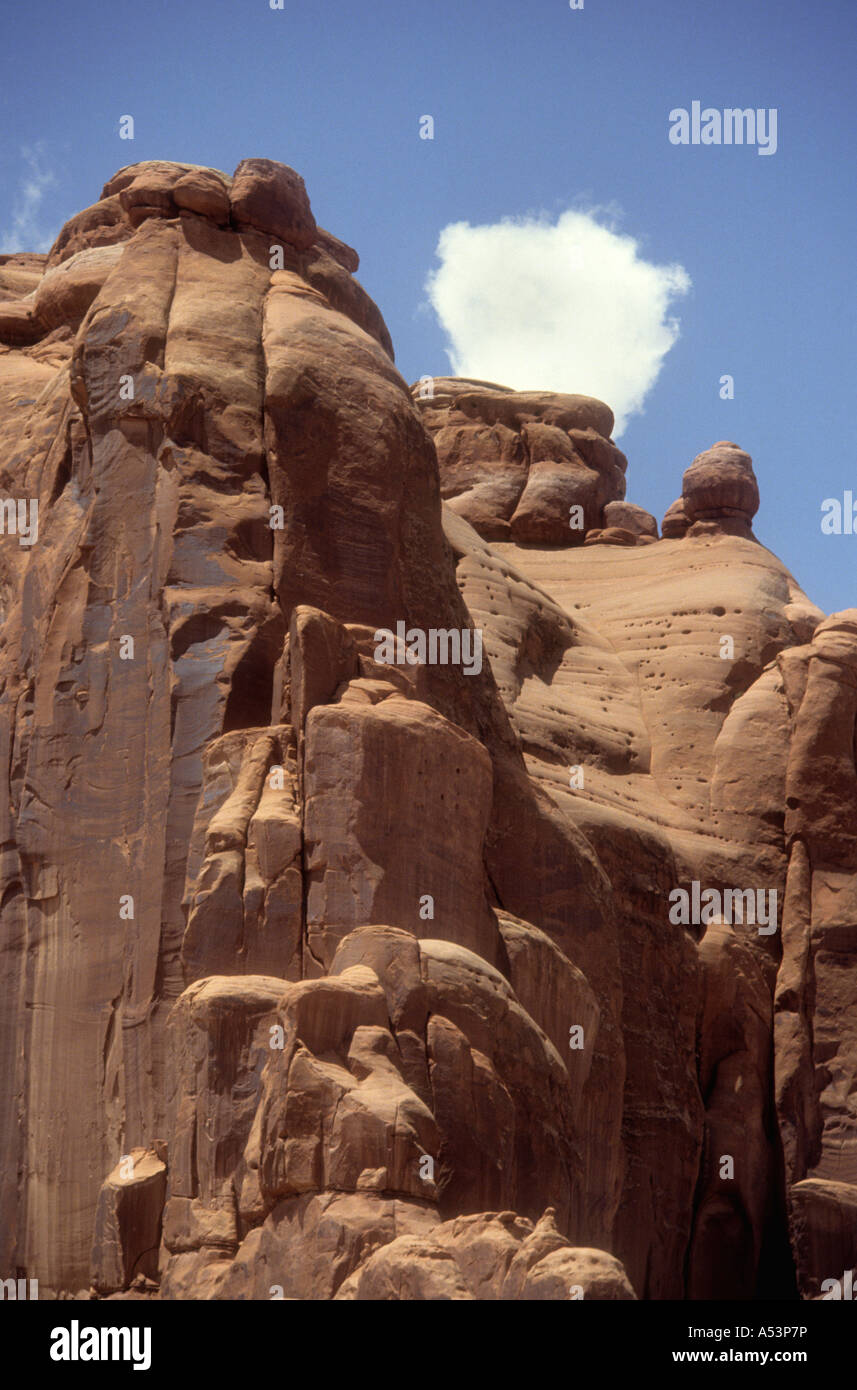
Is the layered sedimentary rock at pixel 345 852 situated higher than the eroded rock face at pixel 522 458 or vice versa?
the eroded rock face at pixel 522 458

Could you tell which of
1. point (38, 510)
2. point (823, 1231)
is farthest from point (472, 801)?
point (823, 1231)

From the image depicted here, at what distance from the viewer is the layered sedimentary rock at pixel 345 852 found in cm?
1908

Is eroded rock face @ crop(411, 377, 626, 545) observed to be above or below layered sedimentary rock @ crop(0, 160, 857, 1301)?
above

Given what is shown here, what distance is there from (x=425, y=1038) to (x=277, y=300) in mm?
12667

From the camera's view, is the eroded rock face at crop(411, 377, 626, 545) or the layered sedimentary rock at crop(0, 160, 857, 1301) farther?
the eroded rock face at crop(411, 377, 626, 545)

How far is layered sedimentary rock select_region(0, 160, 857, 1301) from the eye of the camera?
1908cm

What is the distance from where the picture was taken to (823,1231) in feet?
100

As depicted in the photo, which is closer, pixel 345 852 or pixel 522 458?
pixel 345 852

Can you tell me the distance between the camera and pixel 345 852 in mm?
21219

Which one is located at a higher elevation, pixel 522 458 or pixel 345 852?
pixel 522 458

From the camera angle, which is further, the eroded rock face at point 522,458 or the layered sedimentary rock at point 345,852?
the eroded rock face at point 522,458
